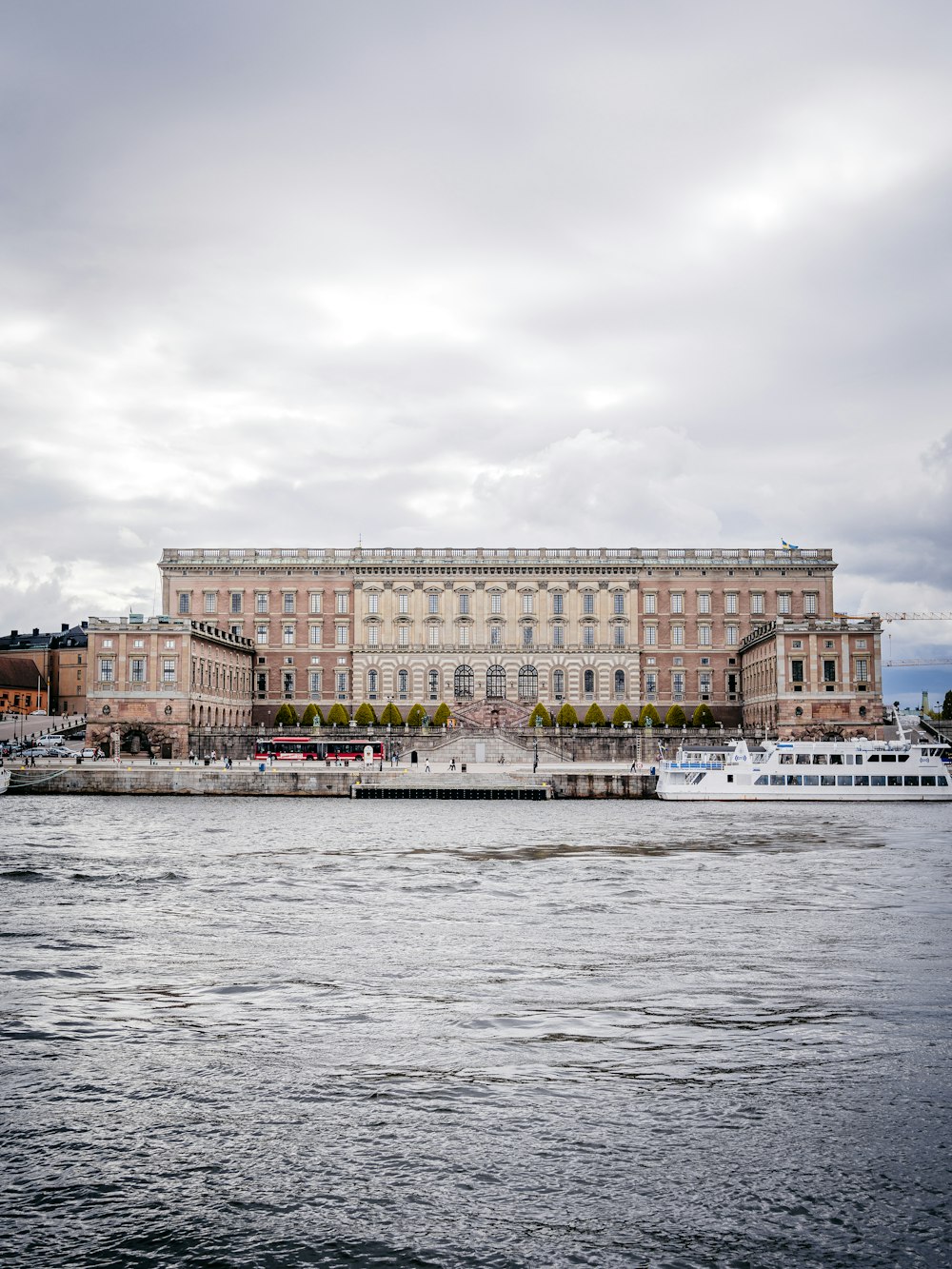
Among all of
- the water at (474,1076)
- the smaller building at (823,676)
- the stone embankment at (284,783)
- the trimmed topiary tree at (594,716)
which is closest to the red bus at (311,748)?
the stone embankment at (284,783)

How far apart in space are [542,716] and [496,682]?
9.23 metres

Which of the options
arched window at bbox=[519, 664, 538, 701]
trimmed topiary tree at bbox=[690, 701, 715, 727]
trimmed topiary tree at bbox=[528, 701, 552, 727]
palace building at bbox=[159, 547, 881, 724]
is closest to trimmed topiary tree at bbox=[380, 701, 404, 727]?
palace building at bbox=[159, 547, 881, 724]

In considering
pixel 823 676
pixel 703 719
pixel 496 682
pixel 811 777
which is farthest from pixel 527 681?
pixel 811 777

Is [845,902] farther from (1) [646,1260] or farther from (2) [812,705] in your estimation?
(2) [812,705]

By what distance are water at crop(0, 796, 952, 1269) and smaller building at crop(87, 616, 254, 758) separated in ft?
212

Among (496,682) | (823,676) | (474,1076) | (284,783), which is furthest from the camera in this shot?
(496,682)

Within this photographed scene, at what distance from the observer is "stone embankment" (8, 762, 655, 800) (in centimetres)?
7362

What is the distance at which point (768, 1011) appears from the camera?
19359 millimetres

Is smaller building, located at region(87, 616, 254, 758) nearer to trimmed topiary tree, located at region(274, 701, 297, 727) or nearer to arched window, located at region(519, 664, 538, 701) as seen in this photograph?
trimmed topiary tree, located at region(274, 701, 297, 727)

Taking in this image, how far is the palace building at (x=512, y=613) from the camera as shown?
113188 millimetres

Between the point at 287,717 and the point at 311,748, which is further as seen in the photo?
the point at 287,717

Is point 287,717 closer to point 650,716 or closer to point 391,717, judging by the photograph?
point 391,717

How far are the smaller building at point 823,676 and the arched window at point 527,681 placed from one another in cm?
2123

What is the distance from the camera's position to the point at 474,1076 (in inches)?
639
